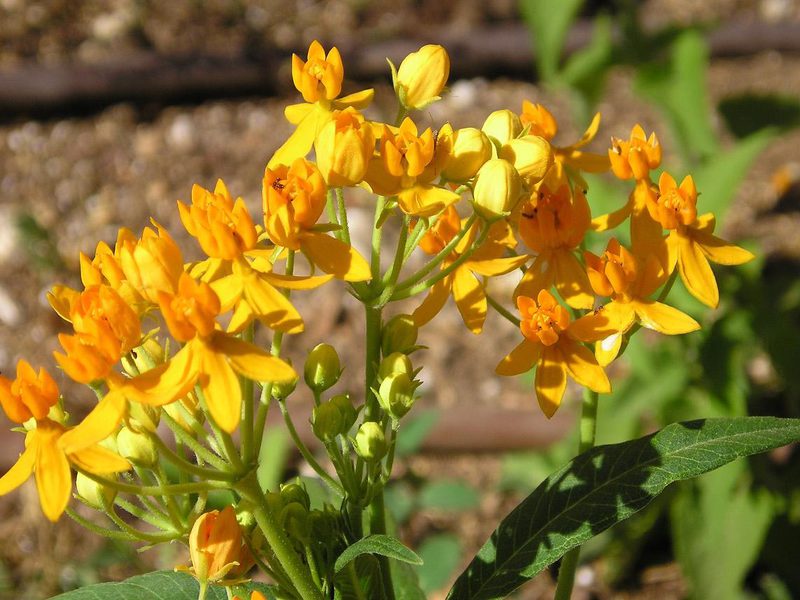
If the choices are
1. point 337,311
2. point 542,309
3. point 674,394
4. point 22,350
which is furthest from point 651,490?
point 22,350

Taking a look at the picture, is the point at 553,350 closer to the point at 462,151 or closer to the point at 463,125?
the point at 462,151

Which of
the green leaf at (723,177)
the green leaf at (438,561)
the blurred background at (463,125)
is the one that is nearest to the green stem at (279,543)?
the green leaf at (438,561)

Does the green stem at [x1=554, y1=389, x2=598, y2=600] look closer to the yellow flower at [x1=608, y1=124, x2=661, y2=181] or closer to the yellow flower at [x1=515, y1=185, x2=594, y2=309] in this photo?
the yellow flower at [x1=515, y1=185, x2=594, y2=309]

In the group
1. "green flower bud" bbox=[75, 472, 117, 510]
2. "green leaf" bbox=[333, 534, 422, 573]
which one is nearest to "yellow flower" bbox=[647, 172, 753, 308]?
"green leaf" bbox=[333, 534, 422, 573]

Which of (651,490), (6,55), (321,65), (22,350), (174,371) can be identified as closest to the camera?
(174,371)

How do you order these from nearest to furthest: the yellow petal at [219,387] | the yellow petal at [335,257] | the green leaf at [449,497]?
the yellow petal at [219,387] < the yellow petal at [335,257] < the green leaf at [449,497]

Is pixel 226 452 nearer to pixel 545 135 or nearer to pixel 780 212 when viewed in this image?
pixel 545 135

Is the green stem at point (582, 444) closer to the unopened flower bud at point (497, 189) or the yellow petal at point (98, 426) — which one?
the unopened flower bud at point (497, 189)
